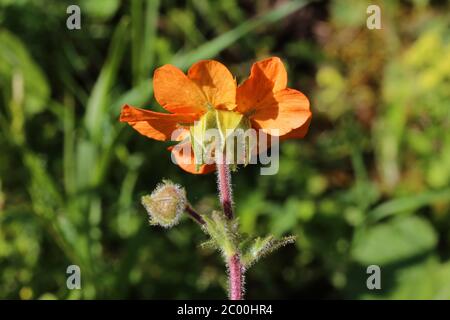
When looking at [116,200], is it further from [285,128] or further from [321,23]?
[321,23]

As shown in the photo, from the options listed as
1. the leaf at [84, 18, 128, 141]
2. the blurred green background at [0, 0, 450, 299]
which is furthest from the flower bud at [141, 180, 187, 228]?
the leaf at [84, 18, 128, 141]

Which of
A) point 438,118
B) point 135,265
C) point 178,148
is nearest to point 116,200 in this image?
point 135,265

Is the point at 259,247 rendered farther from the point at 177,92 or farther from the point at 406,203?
the point at 406,203

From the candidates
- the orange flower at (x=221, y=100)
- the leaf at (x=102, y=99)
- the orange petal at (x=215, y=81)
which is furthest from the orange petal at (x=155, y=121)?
the leaf at (x=102, y=99)

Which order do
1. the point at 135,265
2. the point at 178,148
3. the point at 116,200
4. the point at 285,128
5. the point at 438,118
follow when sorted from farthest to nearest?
the point at 438,118 → the point at 116,200 → the point at 135,265 → the point at 178,148 → the point at 285,128

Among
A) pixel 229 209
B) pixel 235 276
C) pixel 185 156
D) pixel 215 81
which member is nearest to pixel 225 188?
pixel 229 209

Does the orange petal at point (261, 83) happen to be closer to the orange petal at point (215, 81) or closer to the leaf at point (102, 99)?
the orange petal at point (215, 81)

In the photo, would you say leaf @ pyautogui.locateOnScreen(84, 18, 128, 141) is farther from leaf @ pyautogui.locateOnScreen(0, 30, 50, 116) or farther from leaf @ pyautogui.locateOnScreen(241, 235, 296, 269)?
leaf @ pyautogui.locateOnScreen(241, 235, 296, 269)
